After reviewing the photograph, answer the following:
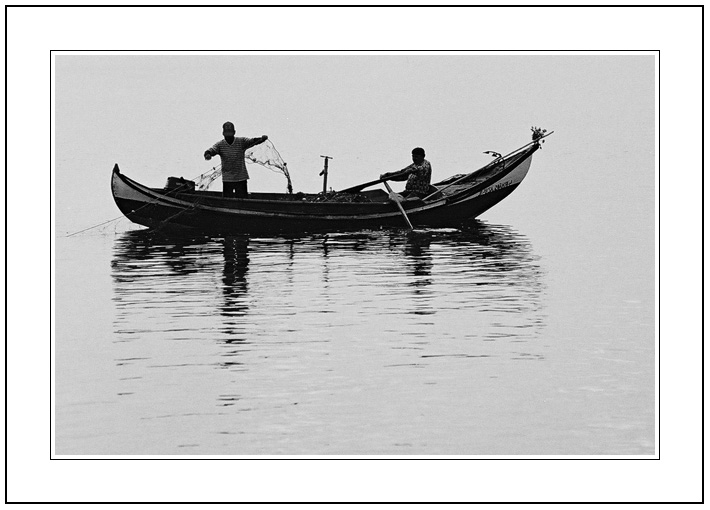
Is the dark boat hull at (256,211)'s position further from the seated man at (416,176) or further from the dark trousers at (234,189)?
the seated man at (416,176)

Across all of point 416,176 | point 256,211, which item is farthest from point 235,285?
point 416,176

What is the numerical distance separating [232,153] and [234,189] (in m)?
0.90

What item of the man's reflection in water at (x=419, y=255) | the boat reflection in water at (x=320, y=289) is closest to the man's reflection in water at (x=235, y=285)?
the boat reflection in water at (x=320, y=289)

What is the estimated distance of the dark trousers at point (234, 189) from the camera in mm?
18938

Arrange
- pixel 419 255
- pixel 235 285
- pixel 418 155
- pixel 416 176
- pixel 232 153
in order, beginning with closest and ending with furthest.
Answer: pixel 235 285
pixel 419 255
pixel 232 153
pixel 418 155
pixel 416 176

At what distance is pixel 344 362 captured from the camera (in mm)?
9914

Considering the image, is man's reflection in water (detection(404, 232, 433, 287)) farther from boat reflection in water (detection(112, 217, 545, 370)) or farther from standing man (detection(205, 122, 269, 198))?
standing man (detection(205, 122, 269, 198))

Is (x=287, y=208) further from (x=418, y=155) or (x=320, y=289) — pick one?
(x=320, y=289)

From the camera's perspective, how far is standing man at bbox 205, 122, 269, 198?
18281 mm

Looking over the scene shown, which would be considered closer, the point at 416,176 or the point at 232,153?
the point at 232,153

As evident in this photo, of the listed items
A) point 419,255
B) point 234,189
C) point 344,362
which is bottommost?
point 344,362

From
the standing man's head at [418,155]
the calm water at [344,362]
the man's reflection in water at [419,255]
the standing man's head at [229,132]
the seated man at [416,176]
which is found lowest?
the calm water at [344,362]

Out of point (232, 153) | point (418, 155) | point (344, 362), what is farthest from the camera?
point (418, 155)

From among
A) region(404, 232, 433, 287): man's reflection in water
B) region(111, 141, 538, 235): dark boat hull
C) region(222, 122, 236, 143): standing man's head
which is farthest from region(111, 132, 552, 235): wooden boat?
region(222, 122, 236, 143): standing man's head
